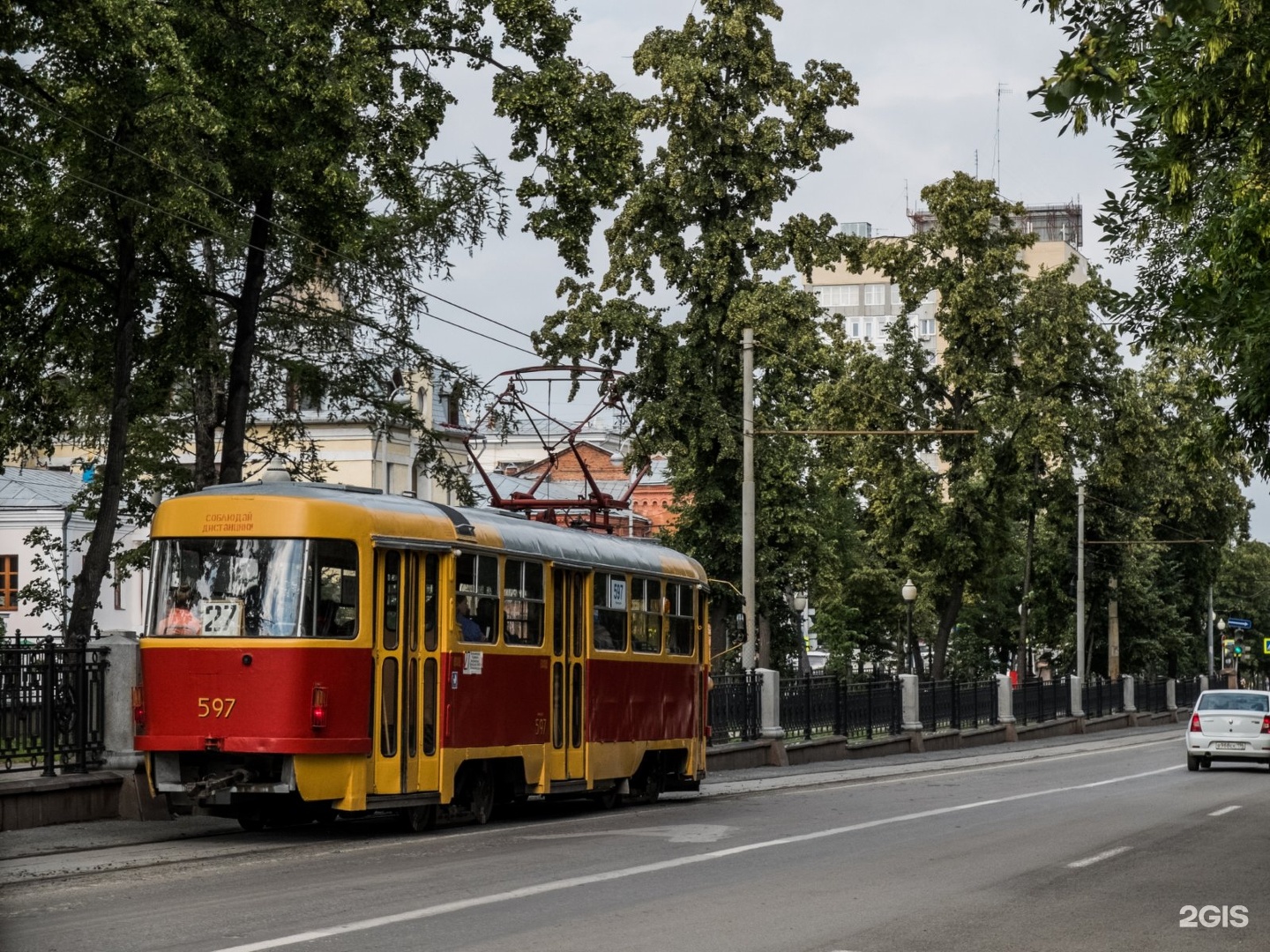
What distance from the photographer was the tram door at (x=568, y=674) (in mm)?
19797

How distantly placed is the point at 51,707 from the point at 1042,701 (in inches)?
1707

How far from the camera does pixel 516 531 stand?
1911cm

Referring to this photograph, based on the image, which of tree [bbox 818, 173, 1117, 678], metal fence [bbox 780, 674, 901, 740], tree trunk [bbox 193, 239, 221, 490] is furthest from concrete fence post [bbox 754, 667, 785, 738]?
tree [bbox 818, 173, 1117, 678]

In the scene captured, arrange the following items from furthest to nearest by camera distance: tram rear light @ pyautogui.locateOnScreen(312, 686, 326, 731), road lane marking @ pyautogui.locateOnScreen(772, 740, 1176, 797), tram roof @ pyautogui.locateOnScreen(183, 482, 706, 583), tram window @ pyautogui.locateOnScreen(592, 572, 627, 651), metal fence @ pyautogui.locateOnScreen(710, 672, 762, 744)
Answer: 1. metal fence @ pyautogui.locateOnScreen(710, 672, 762, 744)
2. road lane marking @ pyautogui.locateOnScreen(772, 740, 1176, 797)
3. tram window @ pyautogui.locateOnScreen(592, 572, 627, 651)
4. tram roof @ pyautogui.locateOnScreen(183, 482, 706, 583)
5. tram rear light @ pyautogui.locateOnScreen(312, 686, 326, 731)

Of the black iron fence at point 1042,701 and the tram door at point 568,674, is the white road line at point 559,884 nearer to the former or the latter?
the tram door at point 568,674

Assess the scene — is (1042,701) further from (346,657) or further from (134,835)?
(134,835)

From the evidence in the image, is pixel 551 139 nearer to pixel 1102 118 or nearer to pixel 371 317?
pixel 371 317

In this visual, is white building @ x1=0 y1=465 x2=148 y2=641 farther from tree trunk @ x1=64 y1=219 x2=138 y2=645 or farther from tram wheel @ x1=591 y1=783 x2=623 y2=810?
tram wheel @ x1=591 y1=783 x2=623 y2=810

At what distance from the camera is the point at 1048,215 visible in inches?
6417

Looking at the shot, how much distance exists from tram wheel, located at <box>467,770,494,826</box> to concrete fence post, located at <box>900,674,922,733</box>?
83.2ft

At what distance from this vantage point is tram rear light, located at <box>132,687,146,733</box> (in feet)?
53.4

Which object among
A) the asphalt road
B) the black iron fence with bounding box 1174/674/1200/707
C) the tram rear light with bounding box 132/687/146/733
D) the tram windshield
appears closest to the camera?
the asphalt road

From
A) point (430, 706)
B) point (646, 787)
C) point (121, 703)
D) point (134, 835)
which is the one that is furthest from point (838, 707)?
point (134, 835)

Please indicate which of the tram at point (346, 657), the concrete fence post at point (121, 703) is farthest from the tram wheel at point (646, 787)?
the concrete fence post at point (121, 703)
